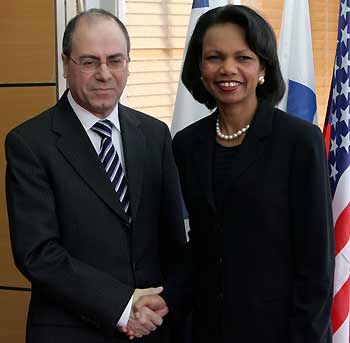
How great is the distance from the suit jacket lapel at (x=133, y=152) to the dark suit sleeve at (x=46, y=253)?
9.6 inches

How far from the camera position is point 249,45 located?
2.00 meters

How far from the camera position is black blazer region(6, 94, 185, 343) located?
6.72 ft

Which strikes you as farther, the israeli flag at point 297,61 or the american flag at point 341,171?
the israeli flag at point 297,61

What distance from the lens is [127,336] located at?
7.09 feet

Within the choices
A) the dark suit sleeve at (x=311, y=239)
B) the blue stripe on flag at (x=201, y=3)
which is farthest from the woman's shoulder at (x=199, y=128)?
the blue stripe on flag at (x=201, y=3)

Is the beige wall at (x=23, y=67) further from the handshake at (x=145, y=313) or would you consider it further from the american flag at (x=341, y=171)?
the handshake at (x=145, y=313)

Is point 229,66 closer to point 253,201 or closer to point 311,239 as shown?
point 253,201

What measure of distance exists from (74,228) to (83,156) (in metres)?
0.22

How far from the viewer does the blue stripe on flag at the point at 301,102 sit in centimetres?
297

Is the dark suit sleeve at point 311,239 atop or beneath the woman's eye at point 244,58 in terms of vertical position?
beneath

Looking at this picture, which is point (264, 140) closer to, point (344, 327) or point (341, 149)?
point (341, 149)

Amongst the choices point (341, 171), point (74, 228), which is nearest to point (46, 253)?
point (74, 228)

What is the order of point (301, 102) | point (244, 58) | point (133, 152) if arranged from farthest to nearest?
point (301, 102) < point (133, 152) < point (244, 58)

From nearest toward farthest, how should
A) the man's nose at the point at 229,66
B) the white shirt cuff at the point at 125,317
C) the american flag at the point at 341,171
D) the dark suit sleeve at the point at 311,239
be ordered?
1. the dark suit sleeve at the point at 311,239
2. the man's nose at the point at 229,66
3. the white shirt cuff at the point at 125,317
4. the american flag at the point at 341,171
